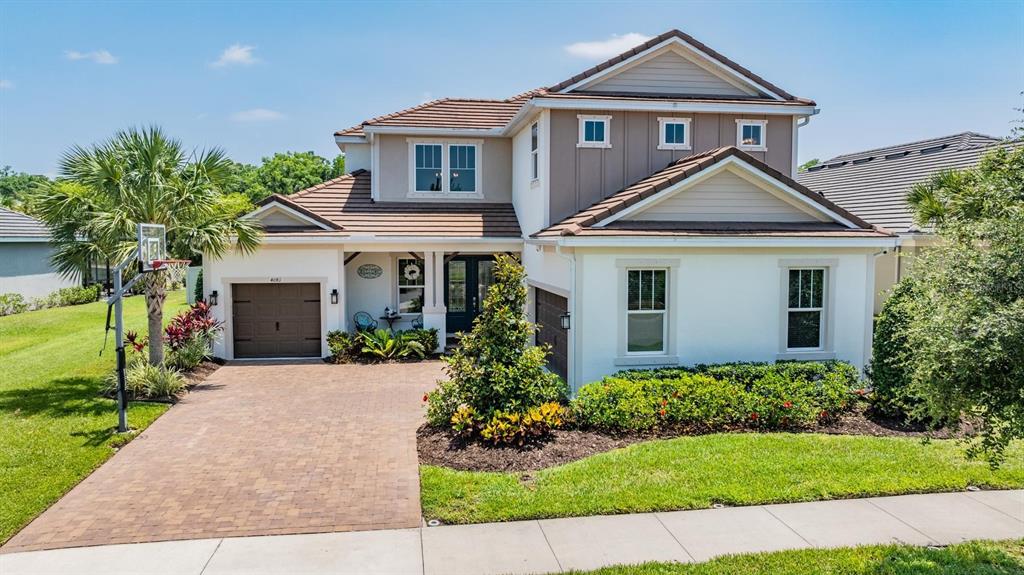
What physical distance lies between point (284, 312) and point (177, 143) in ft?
16.0

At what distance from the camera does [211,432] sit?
1080 cm

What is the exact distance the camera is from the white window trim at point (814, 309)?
12.7 metres

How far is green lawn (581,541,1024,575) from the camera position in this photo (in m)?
6.07

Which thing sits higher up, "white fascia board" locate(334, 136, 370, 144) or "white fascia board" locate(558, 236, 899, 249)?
"white fascia board" locate(334, 136, 370, 144)

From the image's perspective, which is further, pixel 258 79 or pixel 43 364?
pixel 258 79

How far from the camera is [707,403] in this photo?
10516mm

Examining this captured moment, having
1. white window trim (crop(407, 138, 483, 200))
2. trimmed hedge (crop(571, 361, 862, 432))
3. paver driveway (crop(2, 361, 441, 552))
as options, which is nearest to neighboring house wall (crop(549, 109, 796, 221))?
white window trim (crop(407, 138, 483, 200))

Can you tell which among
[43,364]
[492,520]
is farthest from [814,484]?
[43,364]

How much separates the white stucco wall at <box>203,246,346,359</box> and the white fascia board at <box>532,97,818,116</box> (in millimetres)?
6578

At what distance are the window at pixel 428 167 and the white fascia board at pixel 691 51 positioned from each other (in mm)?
5114

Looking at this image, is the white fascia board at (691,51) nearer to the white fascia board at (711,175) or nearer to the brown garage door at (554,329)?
the white fascia board at (711,175)

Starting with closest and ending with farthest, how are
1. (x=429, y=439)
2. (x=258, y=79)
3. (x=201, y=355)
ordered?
(x=429, y=439) < (x=201, y=355) < (x=258, y=79)

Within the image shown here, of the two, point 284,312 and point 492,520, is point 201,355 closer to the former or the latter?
point 284,312

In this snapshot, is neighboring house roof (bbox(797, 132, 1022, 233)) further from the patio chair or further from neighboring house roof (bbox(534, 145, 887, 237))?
the patio chair
